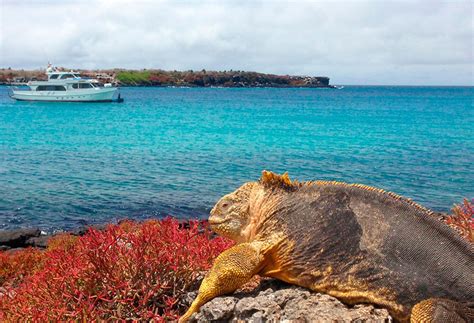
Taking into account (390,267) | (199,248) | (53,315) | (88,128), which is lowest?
(88,128)

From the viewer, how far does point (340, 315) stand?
426cm

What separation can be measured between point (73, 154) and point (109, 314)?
33.6 meters

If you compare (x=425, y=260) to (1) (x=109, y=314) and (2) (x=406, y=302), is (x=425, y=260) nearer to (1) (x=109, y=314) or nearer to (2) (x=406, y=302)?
(2) (x=406, y=302)

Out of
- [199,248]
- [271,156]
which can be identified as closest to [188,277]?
[199,248]

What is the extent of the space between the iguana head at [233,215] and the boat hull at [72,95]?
83.9 meters

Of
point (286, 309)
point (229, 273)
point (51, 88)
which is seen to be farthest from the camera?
point (51, 88)

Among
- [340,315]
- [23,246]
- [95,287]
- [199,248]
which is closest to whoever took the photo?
[340,315]

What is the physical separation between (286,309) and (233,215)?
117cm

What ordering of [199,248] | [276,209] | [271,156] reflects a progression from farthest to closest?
[271,156] → [199,248] → [276,209]

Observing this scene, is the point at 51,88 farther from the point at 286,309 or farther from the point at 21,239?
the point at 286,309

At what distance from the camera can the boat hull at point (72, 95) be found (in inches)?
3371

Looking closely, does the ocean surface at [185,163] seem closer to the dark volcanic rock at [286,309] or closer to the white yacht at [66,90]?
the dark volcanic rock at [286,309]

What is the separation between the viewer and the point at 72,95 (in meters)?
86.4

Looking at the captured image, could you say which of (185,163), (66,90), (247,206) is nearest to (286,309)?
(247,206)
